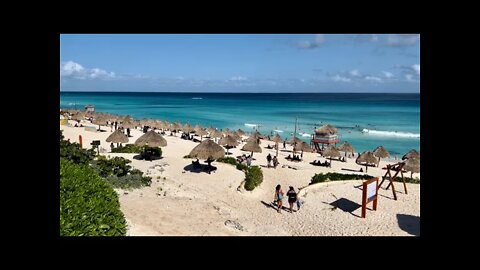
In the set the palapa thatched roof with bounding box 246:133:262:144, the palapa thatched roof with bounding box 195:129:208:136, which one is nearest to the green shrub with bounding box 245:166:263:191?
the palapa thatched roof with bounding box 246:133:262:144

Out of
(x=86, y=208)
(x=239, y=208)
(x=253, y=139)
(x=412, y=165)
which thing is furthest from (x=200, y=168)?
(x=412, y=165)

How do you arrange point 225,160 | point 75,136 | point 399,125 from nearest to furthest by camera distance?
1. point 225,160
2. point 75,136
3. point 399,125

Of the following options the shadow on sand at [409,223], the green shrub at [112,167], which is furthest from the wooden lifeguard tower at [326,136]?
the green shrub at [112,167]

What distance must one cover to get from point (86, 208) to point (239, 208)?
7177mm

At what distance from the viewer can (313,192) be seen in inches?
543

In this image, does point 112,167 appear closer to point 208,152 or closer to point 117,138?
point 208,152

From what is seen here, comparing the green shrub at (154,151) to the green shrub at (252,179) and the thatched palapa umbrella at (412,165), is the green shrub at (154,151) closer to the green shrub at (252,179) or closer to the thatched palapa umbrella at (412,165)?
the green shrub at (252,179)

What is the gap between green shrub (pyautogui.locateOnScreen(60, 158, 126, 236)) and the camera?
455 cm

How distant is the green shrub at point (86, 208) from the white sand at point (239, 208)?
161 centimetres

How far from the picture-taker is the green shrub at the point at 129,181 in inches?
455
